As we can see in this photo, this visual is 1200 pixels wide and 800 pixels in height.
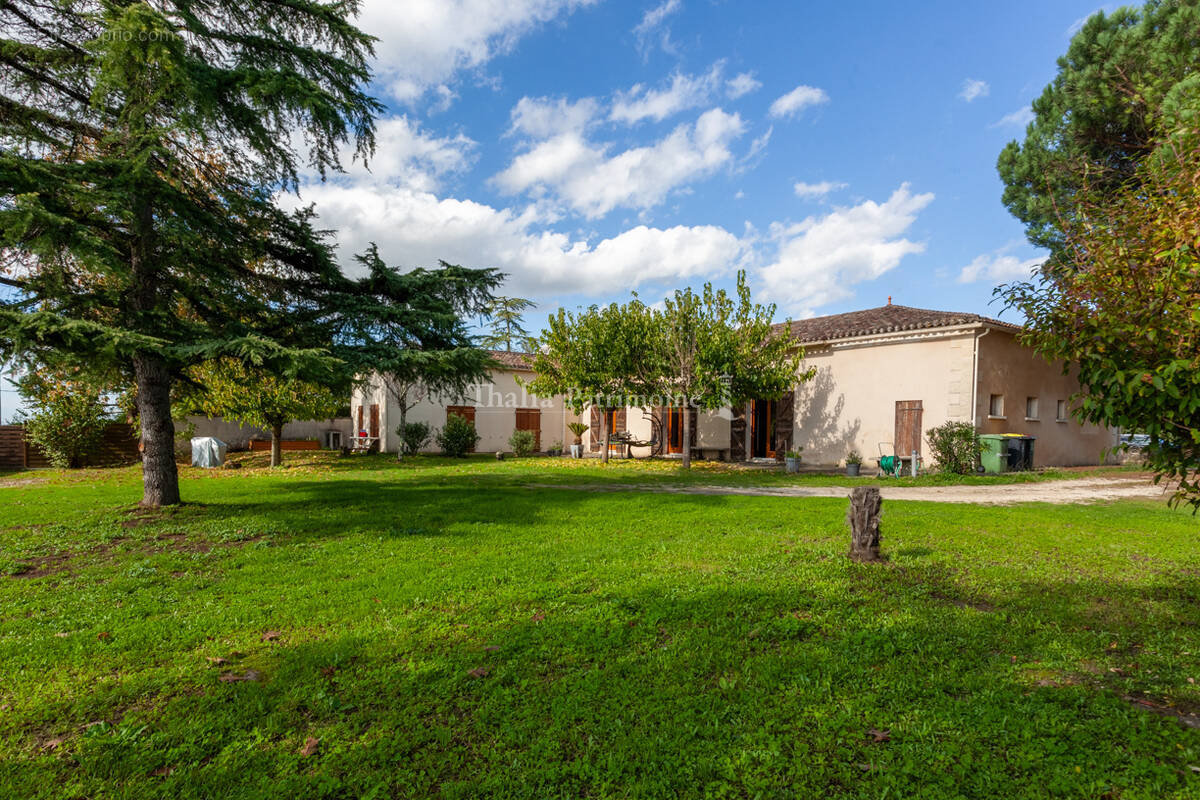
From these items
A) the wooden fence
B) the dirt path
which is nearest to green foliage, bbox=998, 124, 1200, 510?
the dirt path

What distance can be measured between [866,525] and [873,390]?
11.8 meters

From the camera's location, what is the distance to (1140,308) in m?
3.44

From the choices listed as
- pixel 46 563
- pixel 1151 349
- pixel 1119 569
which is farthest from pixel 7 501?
pixel 1119 569

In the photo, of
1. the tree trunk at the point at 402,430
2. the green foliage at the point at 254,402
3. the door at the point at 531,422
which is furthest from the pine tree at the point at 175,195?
the door at the point at 531,422

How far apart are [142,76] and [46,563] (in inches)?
235

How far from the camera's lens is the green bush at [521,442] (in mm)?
23000

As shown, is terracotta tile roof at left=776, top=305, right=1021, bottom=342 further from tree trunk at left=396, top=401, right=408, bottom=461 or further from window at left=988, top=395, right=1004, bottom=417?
tree trunk at left=396, top=401, right=408, bottom=461

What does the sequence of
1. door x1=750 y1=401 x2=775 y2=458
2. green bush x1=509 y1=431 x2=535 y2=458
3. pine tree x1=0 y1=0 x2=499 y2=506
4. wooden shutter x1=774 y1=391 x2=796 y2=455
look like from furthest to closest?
1. green bush x1=509 y1=431 x2=535 y2=458
2. door x1=750 y1=401 x2=775 y2=458
3. wooden shutter x1=774 y1=391 x2=796 y2=455
4. pine tree x1=0 y1=0 x2=499 y2=506

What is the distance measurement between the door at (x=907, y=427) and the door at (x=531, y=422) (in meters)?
14.8

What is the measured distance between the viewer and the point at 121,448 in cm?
1909

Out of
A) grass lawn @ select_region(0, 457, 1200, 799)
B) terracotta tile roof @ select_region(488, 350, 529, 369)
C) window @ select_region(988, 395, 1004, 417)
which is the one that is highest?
terracotta tile roof @ select_region(488, 350, 529, 369)

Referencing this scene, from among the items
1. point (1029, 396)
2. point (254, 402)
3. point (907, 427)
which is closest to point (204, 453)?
point (254, 402)

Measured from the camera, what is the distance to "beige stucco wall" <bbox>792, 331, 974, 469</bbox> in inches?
581

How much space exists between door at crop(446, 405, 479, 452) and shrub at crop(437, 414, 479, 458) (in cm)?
91
